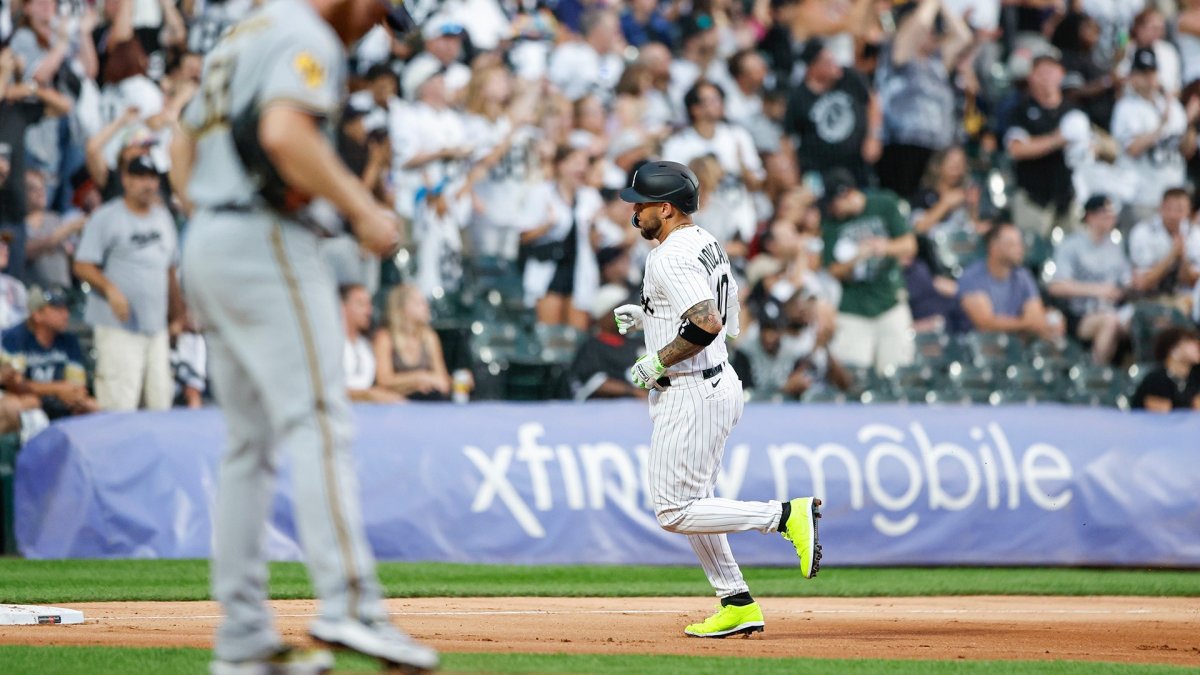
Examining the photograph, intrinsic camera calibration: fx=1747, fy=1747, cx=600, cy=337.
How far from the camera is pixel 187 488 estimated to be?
38.6ft

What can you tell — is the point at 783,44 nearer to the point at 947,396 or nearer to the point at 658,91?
the point at 658,91

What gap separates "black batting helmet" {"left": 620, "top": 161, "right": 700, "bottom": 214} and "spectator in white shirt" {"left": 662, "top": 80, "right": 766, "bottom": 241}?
23.3 ft

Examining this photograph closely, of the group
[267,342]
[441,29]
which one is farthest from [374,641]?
[441,29]

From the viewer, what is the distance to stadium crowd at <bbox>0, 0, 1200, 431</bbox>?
515 inches

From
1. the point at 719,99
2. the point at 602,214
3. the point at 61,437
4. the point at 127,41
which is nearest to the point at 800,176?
the point at 719,99

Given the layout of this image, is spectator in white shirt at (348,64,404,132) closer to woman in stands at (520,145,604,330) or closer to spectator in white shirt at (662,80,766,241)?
woman in stands at (520,145,604,330)

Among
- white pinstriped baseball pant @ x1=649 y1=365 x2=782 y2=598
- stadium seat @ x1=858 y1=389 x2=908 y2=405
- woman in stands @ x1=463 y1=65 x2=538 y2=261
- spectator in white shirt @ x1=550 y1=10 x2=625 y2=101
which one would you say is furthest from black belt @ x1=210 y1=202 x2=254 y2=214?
spectator in white shirt @ x1=550 y1=10 x2=625 y2=101

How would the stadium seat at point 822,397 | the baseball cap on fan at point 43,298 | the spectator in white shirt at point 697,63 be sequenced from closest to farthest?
the baseball cap on fan at point 43,298, the stadium seat at point 822,397, the spectator in white shirt at point 697,63

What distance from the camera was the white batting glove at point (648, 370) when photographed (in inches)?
308

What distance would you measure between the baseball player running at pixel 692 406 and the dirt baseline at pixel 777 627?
382 millimetres

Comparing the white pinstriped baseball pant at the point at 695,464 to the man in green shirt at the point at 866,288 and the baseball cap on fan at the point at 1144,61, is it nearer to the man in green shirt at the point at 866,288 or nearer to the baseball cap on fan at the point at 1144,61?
the man in green shirt at the point at 866,288

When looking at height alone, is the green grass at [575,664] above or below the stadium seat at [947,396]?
above

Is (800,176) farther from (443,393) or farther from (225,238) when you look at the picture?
(225,238)

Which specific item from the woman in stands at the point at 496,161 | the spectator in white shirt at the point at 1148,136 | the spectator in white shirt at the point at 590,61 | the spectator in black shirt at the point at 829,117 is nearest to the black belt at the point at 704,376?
the woman in stands at the point at 496,161
